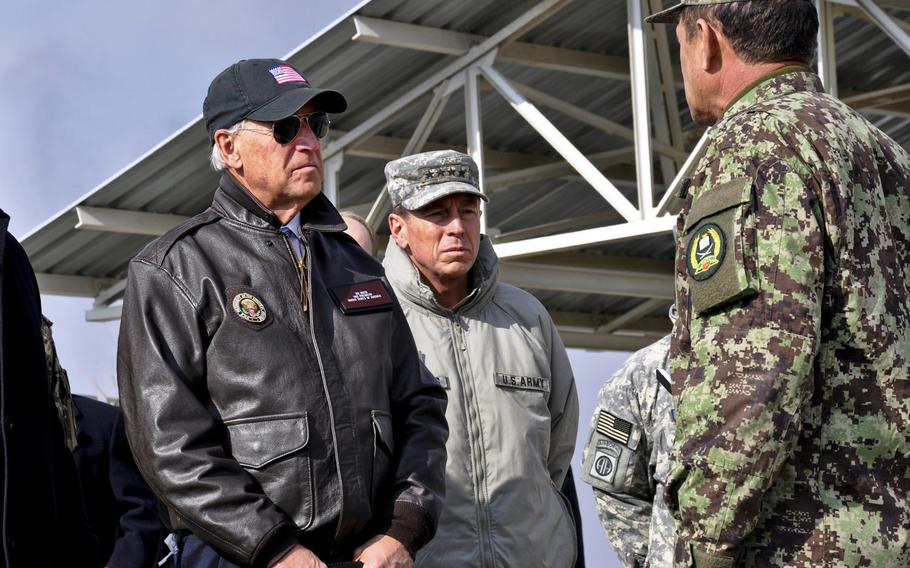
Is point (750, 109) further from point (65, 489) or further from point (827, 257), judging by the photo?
point (65, 489)

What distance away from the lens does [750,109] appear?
301 centimetres

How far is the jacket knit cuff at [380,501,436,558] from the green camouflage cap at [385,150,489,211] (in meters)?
1.37

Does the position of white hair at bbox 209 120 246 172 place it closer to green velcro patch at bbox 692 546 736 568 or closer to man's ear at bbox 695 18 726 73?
man's ear at bbox 695 18 726 73

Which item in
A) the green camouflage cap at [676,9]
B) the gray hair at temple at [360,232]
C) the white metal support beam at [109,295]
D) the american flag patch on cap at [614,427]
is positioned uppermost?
the white metal support beam at [109,295]

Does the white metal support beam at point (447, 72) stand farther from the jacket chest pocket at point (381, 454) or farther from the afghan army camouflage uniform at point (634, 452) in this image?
the jacket chest pocket at point (381, 454)

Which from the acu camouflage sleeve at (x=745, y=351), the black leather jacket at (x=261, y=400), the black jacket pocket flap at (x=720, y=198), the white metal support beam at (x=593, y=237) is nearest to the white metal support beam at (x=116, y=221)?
the white metal support beam at (x=593, y=237)

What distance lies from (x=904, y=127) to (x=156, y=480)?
10.9 metres

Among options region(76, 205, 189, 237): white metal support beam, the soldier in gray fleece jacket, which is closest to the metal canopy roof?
region(76, 205, 189, 237): white metal support beam

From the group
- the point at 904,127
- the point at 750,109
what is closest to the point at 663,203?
the point at 904,127

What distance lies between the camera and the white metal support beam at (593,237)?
30.8ft

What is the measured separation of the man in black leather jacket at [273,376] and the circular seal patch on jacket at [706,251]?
2.69 ft

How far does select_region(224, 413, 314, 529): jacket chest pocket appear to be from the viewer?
3.20m

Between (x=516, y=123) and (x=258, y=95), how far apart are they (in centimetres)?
835

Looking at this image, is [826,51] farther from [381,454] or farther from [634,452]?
[381,454]
